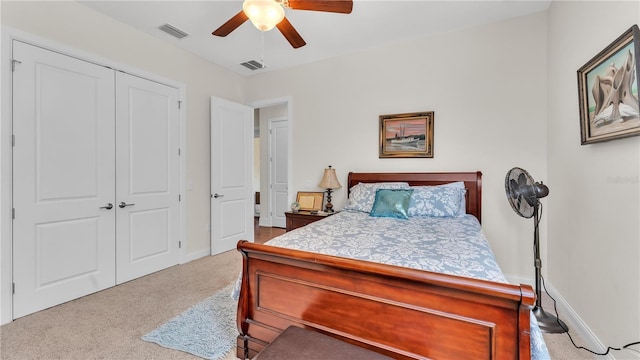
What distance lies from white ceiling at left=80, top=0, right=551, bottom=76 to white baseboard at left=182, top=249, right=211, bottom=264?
8.85 feet

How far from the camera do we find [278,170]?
19.5 ft

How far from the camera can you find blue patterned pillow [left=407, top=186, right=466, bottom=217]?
270cm

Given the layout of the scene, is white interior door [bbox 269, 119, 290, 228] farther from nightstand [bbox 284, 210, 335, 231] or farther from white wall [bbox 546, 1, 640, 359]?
white wall [bbox 546, 1, 640, 359]

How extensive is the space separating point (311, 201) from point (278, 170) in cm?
227

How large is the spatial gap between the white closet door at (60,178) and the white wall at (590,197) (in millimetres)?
4092

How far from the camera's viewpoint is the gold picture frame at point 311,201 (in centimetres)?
384

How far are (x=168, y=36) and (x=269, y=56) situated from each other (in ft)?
4.02

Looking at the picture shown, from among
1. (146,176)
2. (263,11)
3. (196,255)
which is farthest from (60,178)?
(263,11)

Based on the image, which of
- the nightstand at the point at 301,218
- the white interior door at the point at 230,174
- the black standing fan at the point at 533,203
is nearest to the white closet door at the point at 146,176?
the white interior door at the point at 230,174

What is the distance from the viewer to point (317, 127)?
4016 mm

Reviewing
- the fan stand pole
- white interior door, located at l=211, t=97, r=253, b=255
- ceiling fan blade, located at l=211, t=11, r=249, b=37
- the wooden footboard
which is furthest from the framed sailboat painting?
the wooden footboard

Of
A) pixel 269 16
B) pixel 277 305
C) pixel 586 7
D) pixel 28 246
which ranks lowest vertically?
pixel 277 305

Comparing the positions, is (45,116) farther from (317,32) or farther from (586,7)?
(586,7)

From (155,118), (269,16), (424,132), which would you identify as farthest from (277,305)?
(155,118)
